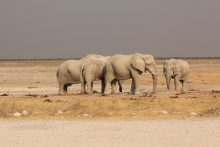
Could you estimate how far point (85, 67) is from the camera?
1082 inches

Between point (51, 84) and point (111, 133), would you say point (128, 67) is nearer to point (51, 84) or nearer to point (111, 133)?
point (111, 133)

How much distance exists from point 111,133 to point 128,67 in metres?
11.8

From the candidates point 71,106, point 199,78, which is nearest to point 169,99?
point 71,106

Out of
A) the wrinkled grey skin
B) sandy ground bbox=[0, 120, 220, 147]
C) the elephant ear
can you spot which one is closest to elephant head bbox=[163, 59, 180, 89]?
the wrinkled grey skin

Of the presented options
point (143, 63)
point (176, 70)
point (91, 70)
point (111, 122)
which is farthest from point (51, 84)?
point (111, 122)

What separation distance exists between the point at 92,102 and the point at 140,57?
5.39m

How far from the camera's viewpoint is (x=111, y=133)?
1509cm

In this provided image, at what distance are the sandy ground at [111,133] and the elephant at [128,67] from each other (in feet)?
28.5

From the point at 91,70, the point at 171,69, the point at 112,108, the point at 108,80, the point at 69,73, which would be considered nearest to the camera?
the point at 112,108

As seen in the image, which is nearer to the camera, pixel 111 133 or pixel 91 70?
pixel 111 133

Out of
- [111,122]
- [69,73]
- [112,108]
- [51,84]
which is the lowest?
[51,84]

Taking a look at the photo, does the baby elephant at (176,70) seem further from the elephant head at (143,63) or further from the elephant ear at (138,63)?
the elephant ear at (138,63)

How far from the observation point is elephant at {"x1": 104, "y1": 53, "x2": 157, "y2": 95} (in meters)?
26.5

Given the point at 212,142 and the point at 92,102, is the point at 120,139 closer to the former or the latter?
the point at 212,142
